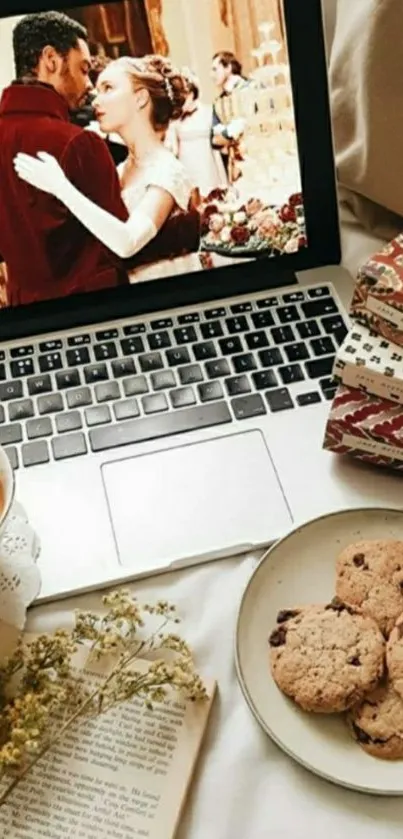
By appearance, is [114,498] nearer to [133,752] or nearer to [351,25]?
[133,752]

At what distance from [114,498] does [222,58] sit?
317mm

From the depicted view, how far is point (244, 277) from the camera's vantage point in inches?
29.9

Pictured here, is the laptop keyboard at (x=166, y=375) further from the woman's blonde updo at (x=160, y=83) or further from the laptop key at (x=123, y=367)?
the woman's blonde updo at (x=160, y=83)

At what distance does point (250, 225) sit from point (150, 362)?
13cm

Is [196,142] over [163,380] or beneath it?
over

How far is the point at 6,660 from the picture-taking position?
53cm

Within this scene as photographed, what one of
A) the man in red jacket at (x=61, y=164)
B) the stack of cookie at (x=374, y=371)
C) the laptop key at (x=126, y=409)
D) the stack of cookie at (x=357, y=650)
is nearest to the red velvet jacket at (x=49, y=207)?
the man in red jacket at (x=61, y=164)

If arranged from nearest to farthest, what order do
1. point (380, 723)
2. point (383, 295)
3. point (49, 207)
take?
point (380, 723) → point (383, 295) → point (49, 207)

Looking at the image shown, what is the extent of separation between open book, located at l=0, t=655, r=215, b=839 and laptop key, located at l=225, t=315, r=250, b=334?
12.1 inches

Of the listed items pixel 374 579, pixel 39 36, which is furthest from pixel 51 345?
pixel 374 579

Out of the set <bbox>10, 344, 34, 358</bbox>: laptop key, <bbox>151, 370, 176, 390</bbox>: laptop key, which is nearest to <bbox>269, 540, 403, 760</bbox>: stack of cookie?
<bbox>151, 370, 176, 390</bbox>: laptop key

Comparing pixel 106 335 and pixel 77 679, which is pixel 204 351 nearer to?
pixel 106 335

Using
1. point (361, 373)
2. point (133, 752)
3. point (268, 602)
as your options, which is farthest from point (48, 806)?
point (361, 373)

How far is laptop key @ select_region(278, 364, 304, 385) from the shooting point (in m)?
0.70
